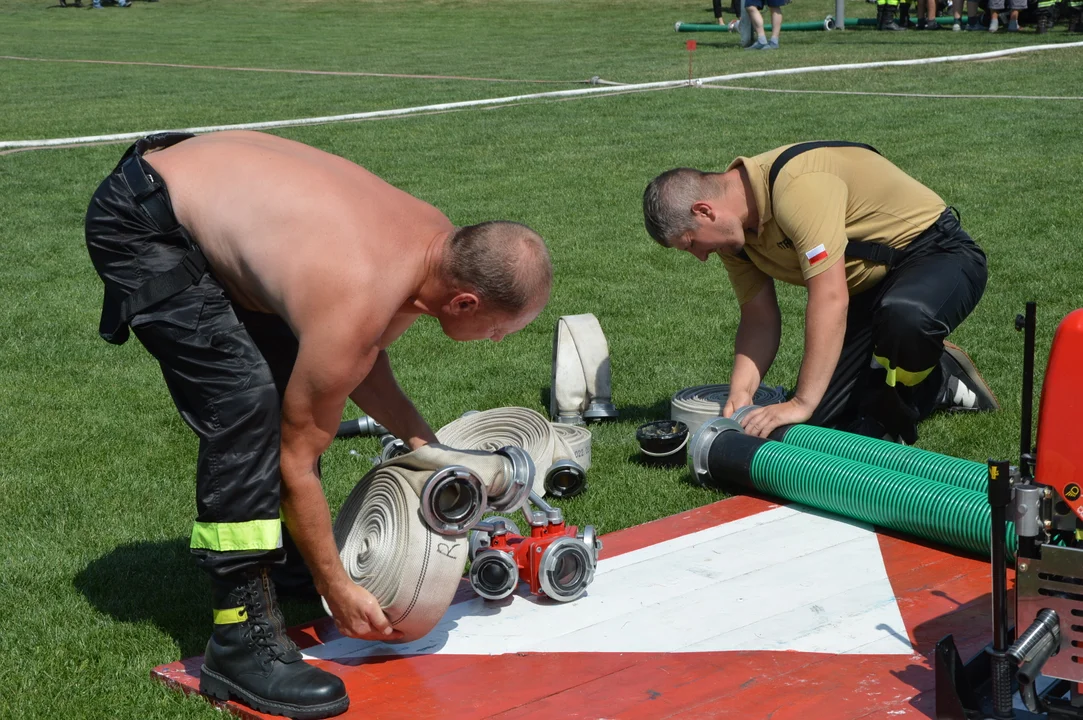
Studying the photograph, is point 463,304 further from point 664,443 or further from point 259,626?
point 664,443

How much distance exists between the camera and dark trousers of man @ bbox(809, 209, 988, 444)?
5453mm

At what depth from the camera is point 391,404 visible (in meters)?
4.10

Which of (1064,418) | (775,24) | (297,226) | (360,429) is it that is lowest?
(360,429)

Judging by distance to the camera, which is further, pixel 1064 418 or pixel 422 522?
pixel 422 522

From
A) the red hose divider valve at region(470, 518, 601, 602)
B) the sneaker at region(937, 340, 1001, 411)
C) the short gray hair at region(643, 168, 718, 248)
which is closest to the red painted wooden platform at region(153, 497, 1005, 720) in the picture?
the red hose divider valve at region(470, 518, 601, 602)

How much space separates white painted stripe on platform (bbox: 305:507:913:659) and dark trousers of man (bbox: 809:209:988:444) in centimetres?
103

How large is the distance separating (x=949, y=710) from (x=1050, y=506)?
2.09 ft

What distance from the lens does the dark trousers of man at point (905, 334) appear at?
5.45m

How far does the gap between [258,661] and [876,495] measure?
7.85 feet

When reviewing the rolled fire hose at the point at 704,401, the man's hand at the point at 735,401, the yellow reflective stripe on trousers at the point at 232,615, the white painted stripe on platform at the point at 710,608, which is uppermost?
the yellow reflective stripe on trousers at the point at 232,615

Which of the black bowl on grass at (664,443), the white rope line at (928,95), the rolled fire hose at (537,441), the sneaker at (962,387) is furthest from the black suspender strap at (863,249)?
the white rope line at (928,95)

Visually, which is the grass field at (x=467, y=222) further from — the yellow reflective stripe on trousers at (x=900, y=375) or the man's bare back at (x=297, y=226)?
the man's bare back at (x=297, y=226)

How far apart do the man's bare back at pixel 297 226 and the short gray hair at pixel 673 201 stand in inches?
71.3

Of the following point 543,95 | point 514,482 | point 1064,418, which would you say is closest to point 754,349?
point 514,482
